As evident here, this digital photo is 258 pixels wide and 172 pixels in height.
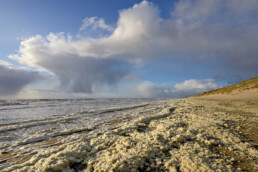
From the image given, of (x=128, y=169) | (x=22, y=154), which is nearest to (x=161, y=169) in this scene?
(x=128, y=169)

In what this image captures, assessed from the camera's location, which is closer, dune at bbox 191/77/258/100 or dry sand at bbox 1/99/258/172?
dry sand at bbox 1/99/258/172

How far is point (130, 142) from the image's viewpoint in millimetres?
4852

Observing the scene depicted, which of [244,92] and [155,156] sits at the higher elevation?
[244,92]

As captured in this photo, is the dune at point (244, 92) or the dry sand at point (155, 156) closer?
the dry sand at point (155, 156)

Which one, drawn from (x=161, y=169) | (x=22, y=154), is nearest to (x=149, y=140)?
(x=161, y=169)

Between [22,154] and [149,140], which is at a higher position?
[149,140]

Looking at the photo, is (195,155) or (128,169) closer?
(128,169)

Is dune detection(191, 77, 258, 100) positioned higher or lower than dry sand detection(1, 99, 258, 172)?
higher

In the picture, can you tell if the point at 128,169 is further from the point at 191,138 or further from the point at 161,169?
the point at 191,138

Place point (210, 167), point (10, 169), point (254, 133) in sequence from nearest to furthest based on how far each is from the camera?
point (210, 167), point (10, 169), point (254, 133)

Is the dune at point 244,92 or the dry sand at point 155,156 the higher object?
the dune at point 244,92

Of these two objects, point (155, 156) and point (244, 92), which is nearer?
point (155, 156)

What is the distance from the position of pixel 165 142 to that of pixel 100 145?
92.3 inches

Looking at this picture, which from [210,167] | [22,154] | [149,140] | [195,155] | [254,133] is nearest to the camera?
[210,167]
